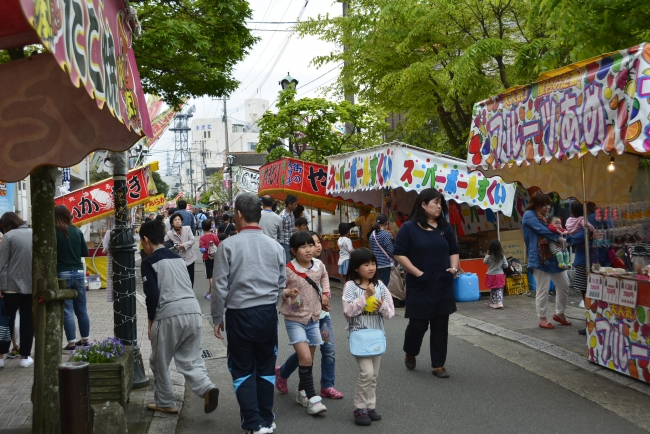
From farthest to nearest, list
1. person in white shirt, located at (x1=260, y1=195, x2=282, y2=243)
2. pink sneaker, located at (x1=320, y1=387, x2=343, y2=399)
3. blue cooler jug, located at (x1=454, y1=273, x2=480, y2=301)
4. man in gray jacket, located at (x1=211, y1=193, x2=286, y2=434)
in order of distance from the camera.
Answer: blue cooler jug, located at (x1=454, y1=273, x2=480, y2=301), person in white shirt, located at (x1=260, y1=195, x2=282, y2=243), pink sneaker, located at (x1=320, y1=387, x2=343, y2=399), man in gray jacket, located at (x1=211, y1=193, x2=286, y2=434)

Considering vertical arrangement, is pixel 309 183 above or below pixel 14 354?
above

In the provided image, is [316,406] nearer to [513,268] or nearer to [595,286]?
[595,286]

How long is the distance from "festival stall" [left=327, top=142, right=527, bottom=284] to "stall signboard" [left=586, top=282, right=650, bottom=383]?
464 cm

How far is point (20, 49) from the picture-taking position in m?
4.45

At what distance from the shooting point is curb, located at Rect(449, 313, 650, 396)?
627 cm

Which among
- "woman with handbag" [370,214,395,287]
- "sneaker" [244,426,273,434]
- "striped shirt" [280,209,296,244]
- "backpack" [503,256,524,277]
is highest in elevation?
"striped shirt" [280,209,296,244]

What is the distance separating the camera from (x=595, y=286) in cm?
679

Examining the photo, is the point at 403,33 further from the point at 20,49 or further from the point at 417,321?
the point at 20,49

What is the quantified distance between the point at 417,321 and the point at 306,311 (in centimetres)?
164

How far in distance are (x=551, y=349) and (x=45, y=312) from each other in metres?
5.81

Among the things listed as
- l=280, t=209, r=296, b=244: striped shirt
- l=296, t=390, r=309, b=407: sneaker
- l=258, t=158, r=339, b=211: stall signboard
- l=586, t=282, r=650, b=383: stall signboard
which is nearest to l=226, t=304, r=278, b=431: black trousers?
l=296, t=390, r=309, b=407: sneaker

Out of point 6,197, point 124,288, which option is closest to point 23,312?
point 124,288

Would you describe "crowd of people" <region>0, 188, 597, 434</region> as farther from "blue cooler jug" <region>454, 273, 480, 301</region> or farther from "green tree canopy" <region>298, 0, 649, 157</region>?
"green tree canopy" <region>298, 0, 649, 157</region>

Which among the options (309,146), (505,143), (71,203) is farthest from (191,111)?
(505,143)
